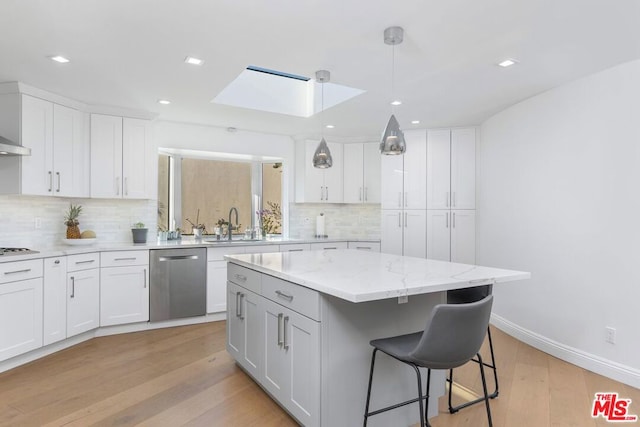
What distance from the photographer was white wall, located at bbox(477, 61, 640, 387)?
2.97 meters

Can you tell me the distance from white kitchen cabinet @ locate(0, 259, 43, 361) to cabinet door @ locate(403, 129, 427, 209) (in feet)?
13.9

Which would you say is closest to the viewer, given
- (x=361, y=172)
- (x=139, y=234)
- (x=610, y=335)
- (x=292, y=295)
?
(x=292, y=295)

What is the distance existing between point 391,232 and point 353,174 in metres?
1.05

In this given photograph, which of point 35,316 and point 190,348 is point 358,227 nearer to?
point 190,348

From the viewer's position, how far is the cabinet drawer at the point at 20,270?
3.04m

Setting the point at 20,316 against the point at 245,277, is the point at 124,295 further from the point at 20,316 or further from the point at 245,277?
the point at 245,277

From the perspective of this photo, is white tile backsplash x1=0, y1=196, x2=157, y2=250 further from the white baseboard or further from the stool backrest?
the white baseboard

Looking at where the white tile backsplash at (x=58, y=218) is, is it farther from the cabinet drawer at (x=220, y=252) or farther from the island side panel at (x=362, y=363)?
Answer: the island side panel at (x=362, y=363)

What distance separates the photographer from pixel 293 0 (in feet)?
6.95

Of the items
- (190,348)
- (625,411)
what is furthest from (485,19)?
(190,348)

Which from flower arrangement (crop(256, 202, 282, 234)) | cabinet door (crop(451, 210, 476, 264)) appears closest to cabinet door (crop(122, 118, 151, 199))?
flower arrangement (crop(256, 202, 282, 234))

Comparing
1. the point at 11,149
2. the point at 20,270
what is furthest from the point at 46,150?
the point at 20,270

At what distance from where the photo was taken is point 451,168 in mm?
5176

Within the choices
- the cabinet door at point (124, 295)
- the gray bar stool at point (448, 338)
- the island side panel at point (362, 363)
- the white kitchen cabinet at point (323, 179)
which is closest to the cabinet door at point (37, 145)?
the cabinet door at point (124, 295)
